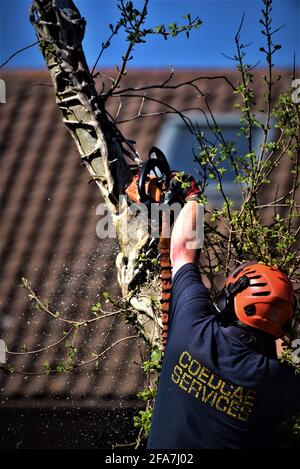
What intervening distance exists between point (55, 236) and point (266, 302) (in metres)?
3.98

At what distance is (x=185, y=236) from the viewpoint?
3514mm

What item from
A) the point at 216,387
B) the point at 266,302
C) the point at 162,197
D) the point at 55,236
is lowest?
the point at 216,387

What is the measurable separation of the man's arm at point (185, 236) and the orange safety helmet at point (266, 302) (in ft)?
0.81

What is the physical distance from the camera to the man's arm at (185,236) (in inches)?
138

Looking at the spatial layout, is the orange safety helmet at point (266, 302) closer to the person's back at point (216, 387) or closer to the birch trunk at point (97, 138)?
the person's back at point (216, 387)

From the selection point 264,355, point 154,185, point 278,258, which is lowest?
point 264,355

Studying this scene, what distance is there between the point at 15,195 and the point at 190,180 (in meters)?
4.30

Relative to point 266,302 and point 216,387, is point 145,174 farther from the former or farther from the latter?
point 216,387

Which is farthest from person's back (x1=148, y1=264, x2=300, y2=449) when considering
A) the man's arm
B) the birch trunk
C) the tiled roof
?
the tiled roof

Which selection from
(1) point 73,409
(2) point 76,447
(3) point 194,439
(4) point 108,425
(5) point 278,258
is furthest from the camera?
(1) point 73,409

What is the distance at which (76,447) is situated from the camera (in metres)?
5.29

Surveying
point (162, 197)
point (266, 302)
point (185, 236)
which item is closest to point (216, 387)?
point (266, 302)

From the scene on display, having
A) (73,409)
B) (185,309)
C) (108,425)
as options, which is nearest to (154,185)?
(185,309)

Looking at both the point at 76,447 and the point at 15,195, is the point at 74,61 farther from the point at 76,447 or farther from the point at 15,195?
the point at 15,195
